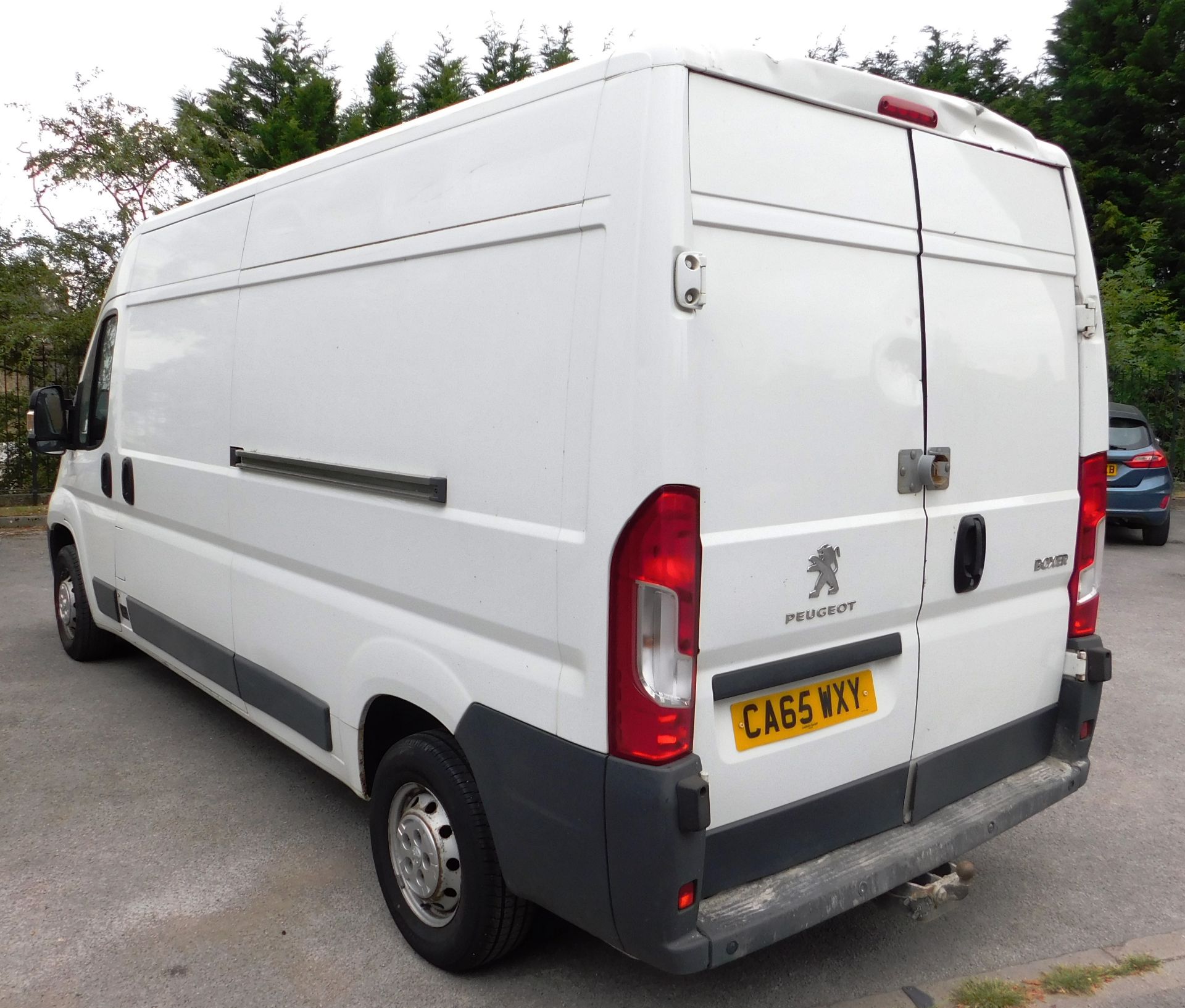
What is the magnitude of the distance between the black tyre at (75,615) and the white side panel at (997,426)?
190 inches

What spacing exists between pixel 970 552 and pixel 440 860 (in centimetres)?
175

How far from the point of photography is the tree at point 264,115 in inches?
645

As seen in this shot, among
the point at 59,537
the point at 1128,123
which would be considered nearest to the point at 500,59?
the point at 1128,123

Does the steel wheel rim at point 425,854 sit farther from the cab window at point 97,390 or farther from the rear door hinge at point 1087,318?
the cab window at point 97,390

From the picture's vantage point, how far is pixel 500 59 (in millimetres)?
29016

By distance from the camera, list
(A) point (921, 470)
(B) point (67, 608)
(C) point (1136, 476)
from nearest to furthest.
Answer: (A) point (921, 470)
(B) point (67, 608)
(C) point (1136, 476)

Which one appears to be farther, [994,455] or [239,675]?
[239,675]

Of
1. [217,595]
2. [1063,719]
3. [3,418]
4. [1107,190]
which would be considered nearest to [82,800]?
[217,595]

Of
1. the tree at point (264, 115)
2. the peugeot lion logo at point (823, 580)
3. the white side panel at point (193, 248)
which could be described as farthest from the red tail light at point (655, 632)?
the tree at point (264, 115)

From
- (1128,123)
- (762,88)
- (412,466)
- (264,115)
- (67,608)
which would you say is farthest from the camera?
(264,115)

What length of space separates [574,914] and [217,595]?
2.25 metres

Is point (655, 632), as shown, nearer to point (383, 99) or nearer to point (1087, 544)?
point (1087, 544)

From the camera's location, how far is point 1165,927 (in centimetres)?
325

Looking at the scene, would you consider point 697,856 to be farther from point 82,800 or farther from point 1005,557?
point 82,800
